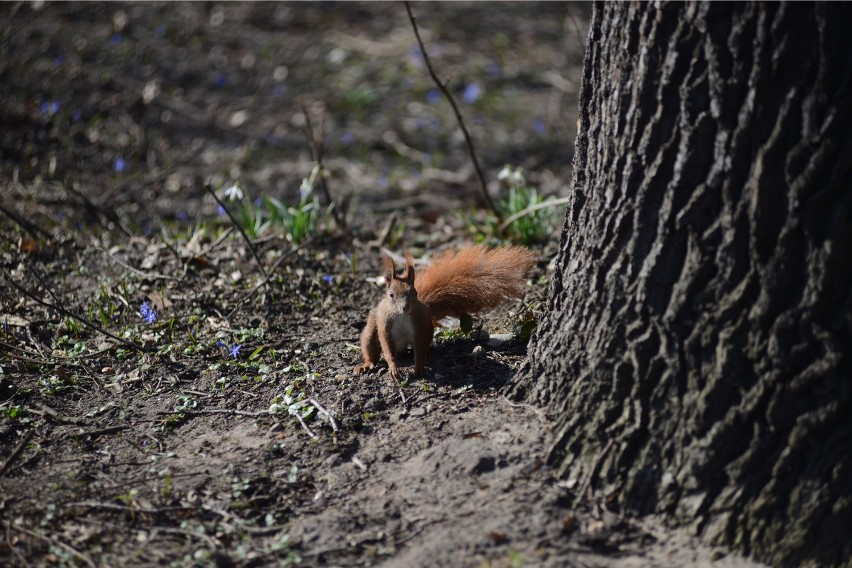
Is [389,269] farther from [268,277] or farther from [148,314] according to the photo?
[148,314]

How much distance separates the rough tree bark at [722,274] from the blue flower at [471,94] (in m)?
4.62

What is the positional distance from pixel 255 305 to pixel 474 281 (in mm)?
1177

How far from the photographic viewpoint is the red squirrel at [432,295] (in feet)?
10.6

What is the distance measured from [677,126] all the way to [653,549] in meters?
1.20

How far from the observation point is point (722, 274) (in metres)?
2.30

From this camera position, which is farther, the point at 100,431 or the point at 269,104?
the point at 269,104

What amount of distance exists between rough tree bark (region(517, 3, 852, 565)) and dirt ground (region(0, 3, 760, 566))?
0.75 feet

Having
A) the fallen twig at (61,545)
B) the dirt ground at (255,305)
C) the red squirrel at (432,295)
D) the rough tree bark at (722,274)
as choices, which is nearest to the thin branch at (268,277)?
the dirt ground at (255,305)

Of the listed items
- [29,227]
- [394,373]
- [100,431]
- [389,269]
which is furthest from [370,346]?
[29,227]

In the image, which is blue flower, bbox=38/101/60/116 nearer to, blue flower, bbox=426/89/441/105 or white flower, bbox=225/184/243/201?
white flower, bbox=225/184/243/201

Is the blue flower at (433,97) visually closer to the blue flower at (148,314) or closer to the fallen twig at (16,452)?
the blue flower at (148,314)

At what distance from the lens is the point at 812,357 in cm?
224

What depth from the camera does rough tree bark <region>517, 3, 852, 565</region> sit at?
2119mm

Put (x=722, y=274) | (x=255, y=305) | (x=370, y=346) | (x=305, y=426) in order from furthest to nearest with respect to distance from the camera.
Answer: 1. (x=255, y=305)
2. (x=370, y=346)
3. (x=305, y=426)
4. (x=722, y=274)
